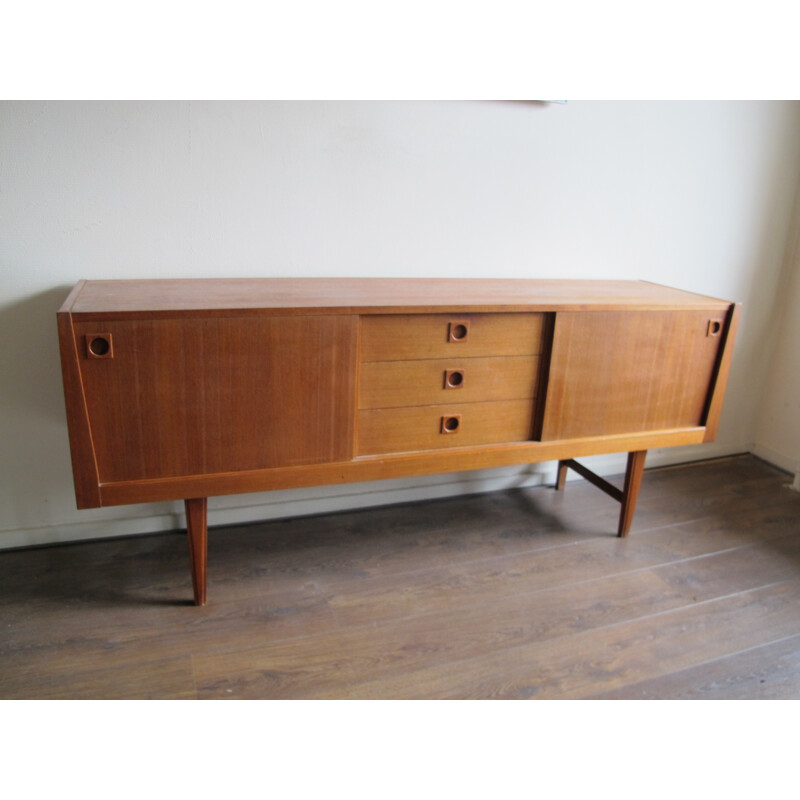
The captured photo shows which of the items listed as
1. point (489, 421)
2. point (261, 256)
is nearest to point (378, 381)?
point (489, 421)

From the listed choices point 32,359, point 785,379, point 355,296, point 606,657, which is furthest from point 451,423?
point 785,379

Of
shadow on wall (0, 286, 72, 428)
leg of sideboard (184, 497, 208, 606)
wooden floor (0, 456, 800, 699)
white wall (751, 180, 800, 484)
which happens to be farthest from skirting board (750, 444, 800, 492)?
shadow on wall (0, 286, 72, 428)

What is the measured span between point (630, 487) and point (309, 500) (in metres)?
1.00

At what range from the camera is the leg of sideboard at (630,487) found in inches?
82.4

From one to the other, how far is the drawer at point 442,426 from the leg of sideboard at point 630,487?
17.1 inches

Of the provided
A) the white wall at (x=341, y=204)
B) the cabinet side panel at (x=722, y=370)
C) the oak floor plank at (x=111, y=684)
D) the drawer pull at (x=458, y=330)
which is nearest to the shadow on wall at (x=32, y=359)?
the white wall at (x=341, y=204)

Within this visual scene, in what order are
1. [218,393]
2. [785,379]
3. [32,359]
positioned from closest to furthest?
[218,393] < [32,359] < [785,379]

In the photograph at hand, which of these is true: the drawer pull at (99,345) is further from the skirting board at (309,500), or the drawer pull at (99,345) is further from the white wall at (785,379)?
the white wall at (785,379)

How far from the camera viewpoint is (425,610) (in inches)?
67.8

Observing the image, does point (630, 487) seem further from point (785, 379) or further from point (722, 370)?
point (785, 379)

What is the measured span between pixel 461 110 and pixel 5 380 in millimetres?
1462

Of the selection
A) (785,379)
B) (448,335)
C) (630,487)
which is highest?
(448,335)

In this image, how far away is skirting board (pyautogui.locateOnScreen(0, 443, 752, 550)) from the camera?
1.92 m

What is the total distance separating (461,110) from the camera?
1988 millimetres
